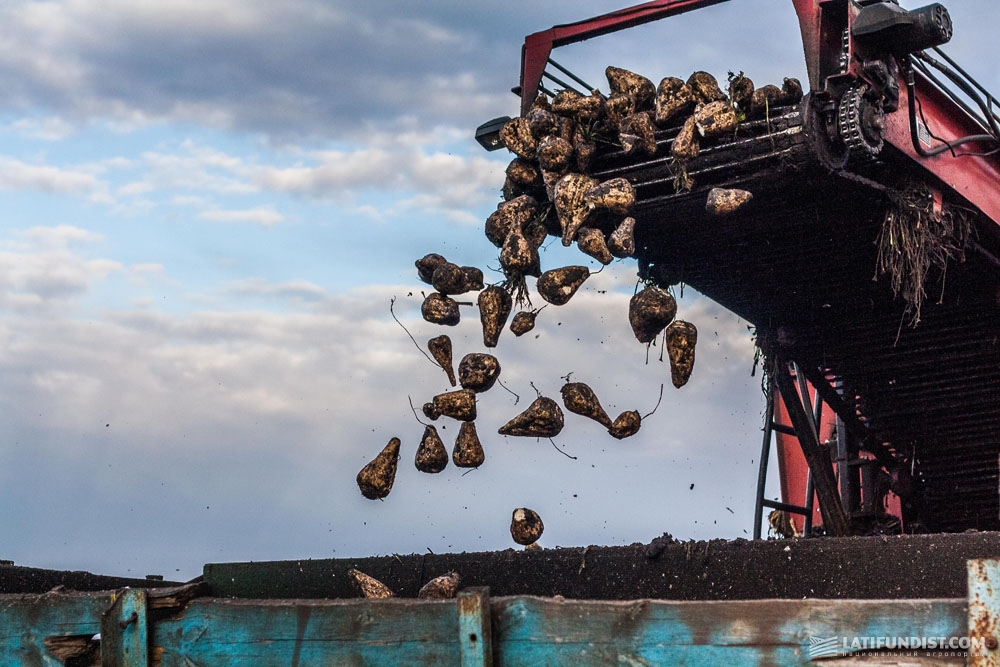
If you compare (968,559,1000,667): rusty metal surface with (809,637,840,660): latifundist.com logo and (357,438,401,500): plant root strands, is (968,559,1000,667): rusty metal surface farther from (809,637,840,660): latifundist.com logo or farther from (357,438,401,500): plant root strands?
(357,438,401,500): plant root strands

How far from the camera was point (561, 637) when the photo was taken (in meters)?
2.12

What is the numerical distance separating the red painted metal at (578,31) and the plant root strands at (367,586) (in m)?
2.38

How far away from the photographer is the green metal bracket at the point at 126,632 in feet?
8.15

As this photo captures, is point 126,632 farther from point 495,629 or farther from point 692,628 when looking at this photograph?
point 692,628

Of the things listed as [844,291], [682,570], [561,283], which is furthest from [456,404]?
[844,291]

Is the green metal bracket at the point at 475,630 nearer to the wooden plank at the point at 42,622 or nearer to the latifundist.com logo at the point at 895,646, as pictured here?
the latifundist.com logo at the point at 895,646

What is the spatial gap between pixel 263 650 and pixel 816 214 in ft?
10.9

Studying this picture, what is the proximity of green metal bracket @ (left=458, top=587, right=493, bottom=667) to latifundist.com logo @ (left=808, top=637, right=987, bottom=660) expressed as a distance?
0.60 metres

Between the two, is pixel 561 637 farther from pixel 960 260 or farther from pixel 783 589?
pixel 960 260

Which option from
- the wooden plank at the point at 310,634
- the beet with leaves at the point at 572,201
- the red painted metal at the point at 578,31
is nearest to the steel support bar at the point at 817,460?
the beet with leaves at the point at 572,201

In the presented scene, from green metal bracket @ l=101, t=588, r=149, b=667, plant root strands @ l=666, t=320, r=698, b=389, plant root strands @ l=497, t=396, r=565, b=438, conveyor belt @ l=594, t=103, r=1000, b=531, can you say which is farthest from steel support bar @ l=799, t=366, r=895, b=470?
green metal bracket @ l=101, t=588, r=149, b=667

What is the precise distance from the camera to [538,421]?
4.88m

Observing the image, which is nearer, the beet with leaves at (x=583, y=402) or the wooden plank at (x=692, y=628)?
the wooden plank at (x=692, y=628)

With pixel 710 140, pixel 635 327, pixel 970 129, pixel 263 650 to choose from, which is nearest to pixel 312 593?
pixel 263 650
